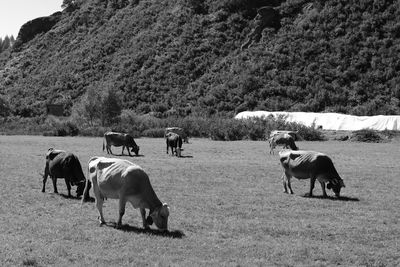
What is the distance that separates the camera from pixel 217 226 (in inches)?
472

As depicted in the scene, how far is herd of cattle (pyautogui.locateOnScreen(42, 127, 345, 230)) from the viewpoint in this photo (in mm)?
11422

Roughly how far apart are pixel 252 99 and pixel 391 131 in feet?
82.4

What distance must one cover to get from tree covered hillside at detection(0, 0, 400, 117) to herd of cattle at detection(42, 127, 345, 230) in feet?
152

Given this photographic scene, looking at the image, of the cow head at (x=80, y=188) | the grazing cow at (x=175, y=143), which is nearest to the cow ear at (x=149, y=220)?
the cow head at (x=80, y=188)

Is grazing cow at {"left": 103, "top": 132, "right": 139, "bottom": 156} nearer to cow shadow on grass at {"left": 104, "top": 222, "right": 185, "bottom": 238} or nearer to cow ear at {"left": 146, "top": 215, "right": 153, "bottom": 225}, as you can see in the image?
cow shadow on grass at {"left": 104, "top": 222, "right": 185, "bottom": 238}

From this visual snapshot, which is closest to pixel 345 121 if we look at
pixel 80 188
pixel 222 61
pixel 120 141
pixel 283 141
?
pixel 283 141

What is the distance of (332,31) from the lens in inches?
3073

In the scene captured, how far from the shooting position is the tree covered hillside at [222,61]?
69188 mm

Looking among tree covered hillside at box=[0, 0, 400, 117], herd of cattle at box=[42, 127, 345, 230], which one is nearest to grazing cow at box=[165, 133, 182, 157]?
herd of cattle at box=[42, 127, 345, 230]

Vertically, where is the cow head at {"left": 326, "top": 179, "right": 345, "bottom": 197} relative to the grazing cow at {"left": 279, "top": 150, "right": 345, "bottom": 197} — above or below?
below

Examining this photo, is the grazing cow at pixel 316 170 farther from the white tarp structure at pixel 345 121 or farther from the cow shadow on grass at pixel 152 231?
the white tarp structure at pixel 345 121

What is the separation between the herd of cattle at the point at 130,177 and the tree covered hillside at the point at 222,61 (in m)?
46.3

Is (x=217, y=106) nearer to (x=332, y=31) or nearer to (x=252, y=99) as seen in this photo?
(x=252, y=99)

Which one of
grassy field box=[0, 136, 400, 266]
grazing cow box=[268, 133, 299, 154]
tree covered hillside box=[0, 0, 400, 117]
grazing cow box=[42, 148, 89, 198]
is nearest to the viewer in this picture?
grassy field box=[0, 136, 400, 266]
